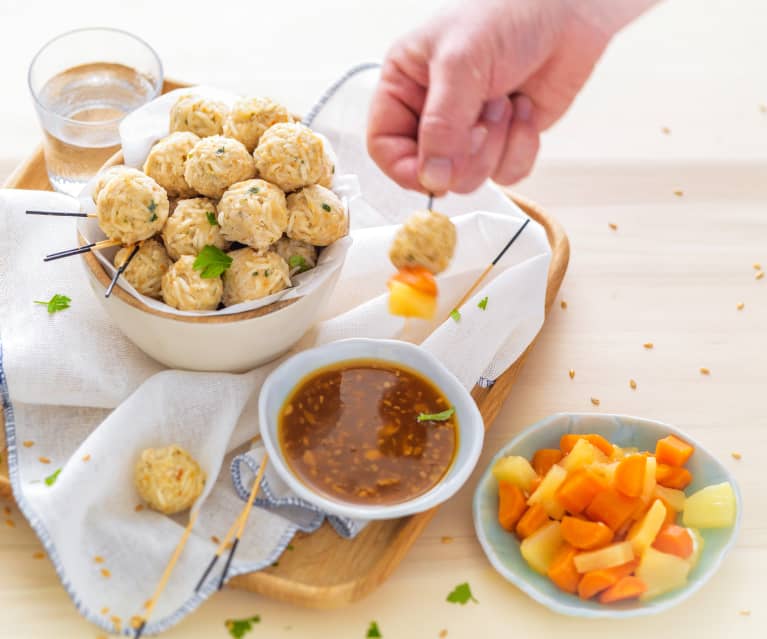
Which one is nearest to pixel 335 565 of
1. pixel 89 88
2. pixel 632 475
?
pixel 632 475

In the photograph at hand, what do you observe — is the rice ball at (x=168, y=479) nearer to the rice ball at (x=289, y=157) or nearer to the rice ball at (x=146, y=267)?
the rice ball at (x=146, y=267)

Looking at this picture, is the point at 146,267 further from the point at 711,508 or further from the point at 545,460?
the point at 711,508

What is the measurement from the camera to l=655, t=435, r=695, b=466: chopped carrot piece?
9.95 ft

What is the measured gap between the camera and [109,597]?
269cm

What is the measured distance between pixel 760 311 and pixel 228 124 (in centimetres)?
188

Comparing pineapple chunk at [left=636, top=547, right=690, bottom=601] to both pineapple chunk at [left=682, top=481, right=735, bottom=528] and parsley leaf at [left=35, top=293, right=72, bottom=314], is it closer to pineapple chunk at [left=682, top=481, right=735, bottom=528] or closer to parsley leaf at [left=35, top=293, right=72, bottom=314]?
pineapple chunk at [left=682, top=481, right=735, bottom=528]

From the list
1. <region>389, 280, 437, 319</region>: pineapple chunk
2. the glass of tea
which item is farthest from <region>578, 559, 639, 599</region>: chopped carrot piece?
the glass of tea

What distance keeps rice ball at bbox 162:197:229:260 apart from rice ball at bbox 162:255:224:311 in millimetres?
43

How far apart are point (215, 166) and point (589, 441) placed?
1290 millimetres

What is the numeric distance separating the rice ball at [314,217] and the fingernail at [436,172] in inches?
11.0

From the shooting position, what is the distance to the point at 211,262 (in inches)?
112

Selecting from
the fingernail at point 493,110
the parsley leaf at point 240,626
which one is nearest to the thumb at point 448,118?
the fingernail at point 493,110

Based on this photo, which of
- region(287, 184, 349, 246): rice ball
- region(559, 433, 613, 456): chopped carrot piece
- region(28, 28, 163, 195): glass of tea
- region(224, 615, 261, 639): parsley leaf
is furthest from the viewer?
region(28, 28, 163, 195): glass of tea

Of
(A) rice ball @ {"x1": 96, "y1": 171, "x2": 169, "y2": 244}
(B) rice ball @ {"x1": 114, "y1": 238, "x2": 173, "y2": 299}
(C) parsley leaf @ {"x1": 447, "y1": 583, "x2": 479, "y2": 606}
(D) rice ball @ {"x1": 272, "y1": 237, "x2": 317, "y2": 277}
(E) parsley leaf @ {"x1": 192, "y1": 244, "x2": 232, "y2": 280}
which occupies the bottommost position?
(C) parsley leaf @ {"x1": 447, "y1": 583, "x2": 479, "y2": 606}
